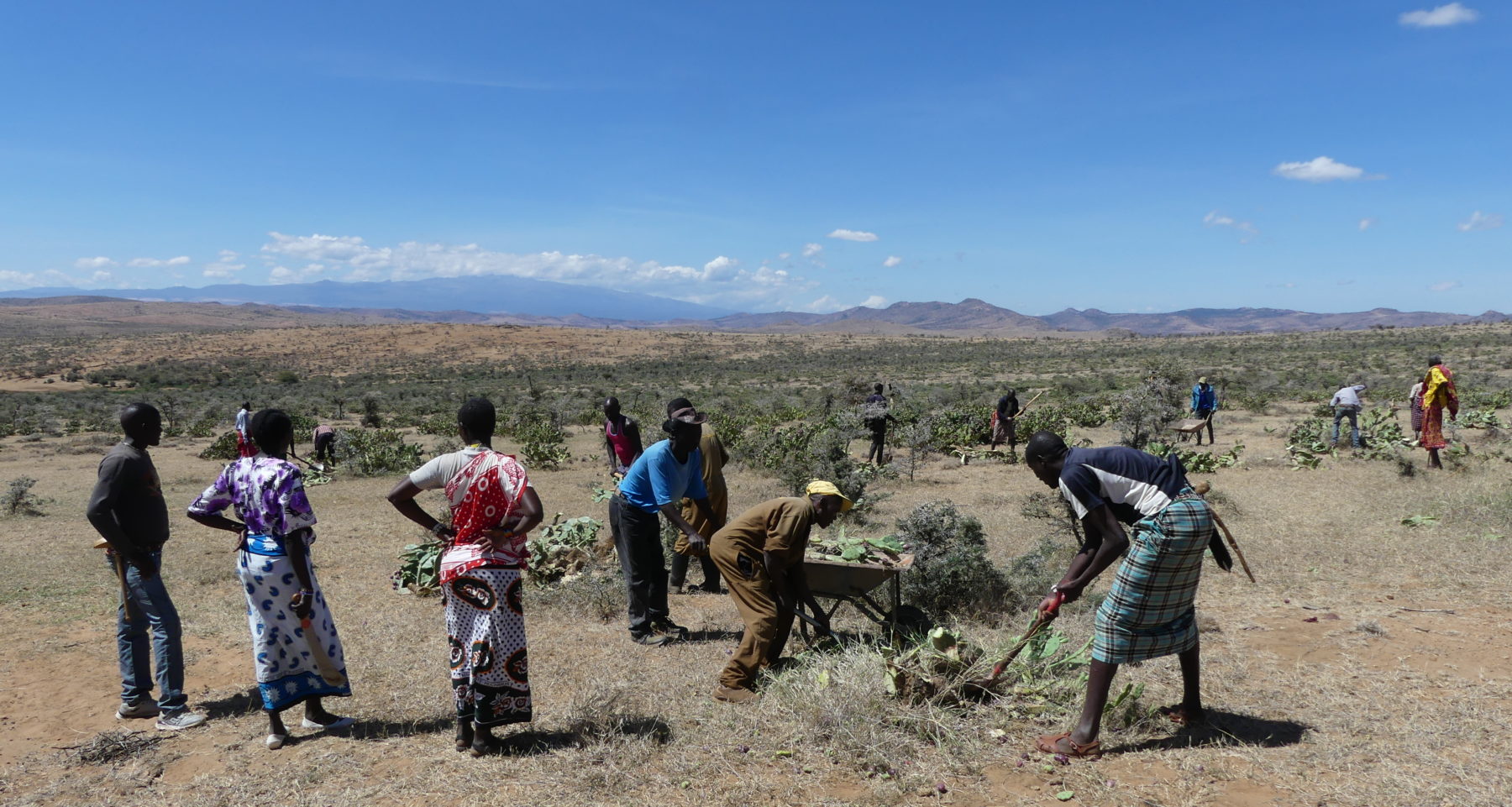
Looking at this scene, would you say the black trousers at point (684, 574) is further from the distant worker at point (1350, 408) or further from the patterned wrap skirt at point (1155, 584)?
the distant worker at point (1350, 408)

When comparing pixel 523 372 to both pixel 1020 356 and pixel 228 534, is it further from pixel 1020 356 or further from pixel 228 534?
pixel 228 534

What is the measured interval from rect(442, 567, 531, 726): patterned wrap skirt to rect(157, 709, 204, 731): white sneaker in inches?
67.3

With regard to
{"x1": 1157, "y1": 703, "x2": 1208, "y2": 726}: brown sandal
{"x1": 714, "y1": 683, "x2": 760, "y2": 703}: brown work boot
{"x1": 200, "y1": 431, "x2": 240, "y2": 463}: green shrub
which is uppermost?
{"x1": 1157, "y1": 703, "x2": 1208, "y2": 726}: brown sandal

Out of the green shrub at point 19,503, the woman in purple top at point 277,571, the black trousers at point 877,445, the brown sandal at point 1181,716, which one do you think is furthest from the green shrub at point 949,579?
the green shrub at point 19,503

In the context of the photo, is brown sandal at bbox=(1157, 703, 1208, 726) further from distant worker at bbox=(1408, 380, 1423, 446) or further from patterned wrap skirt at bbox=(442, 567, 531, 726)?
distant worker at bbox=(1408, 380, 1423, 446)

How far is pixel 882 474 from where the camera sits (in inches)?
512

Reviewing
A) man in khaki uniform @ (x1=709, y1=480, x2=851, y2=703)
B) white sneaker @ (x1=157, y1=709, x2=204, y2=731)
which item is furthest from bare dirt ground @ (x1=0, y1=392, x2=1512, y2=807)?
man in khaki uniform @ (x1=709, y1=480, x2=851, y2=703)

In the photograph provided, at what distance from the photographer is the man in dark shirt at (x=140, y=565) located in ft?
13.9

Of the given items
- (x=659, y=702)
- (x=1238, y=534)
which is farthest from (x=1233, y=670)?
(x=1238, y=534)

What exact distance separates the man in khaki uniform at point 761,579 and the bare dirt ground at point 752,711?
0.23 metres

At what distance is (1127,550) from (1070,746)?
36.5 inches

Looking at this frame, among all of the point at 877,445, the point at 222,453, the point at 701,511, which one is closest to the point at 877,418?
the point at 877,445

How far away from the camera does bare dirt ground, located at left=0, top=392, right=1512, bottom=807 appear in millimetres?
3660

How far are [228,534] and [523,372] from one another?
40.7 meters
